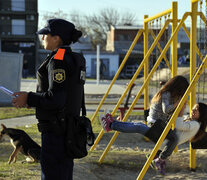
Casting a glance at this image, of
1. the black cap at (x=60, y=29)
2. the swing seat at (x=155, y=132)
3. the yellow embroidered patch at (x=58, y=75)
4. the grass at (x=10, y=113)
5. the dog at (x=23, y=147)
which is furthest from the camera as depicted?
the grass at (x=10, y=113)

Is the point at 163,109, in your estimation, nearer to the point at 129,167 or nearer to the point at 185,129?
the point at 185,129

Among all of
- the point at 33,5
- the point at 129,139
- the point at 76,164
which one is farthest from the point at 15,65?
the point at 33,5

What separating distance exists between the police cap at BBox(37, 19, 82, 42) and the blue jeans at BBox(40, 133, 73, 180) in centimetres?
77

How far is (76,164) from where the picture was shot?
5766mm

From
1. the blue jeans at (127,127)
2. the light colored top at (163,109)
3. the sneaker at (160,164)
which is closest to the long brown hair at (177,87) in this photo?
the light colored top at (163,109)

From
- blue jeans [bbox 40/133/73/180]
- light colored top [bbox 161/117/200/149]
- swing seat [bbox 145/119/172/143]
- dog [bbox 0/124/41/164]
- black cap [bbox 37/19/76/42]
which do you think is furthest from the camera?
dog [bbox 0/124/41/164]

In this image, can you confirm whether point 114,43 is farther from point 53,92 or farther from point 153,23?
point 53,92

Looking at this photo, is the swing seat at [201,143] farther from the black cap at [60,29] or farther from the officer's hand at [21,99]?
the officer's hand at [21,99]

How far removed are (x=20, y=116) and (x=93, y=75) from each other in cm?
3066

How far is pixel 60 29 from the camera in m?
3.29

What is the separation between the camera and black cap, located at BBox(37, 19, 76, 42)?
129 inches

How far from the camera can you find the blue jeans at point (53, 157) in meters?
3.18

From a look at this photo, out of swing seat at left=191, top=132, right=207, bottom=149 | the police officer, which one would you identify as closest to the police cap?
the police officer

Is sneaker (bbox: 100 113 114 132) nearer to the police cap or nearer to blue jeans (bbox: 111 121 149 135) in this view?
blue jeans (bbox: 111 121 149 135)
